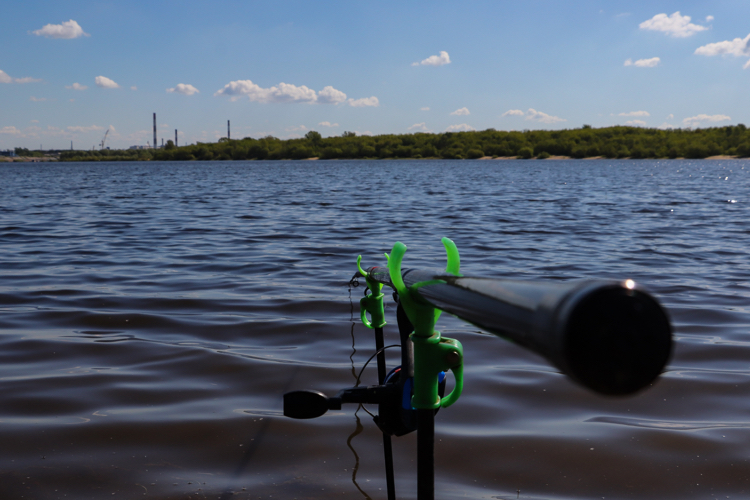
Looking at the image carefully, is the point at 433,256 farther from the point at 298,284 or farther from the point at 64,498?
the point at 64,498

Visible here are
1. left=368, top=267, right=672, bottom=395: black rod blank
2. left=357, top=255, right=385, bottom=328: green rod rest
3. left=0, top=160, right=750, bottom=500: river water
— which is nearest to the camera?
left=368, top=267, right=672, bottom=395: black rod blank

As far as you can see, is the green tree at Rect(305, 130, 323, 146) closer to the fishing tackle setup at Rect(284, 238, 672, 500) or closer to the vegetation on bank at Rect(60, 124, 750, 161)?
the vegetation on bank at Rect(60, 124, 750, 161)

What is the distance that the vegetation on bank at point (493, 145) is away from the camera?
441 ft

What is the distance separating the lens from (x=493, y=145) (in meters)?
147

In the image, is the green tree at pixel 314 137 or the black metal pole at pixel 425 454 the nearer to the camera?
the black metal pole at pixel 425 454

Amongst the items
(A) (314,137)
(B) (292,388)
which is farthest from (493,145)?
(B) (292,388)

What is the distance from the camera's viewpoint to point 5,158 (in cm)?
18950

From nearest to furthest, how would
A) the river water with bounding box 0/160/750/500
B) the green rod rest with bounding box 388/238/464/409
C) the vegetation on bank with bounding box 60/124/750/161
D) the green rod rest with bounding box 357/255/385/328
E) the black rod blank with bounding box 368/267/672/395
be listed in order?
1. the black rod blank with bounding box 368/267/672/395
2. the green rod rest with bounding box 388/238/464/409
3. the green rod rest with bounding box 357/255/385/328
4. the river water with bounding box 0/160/750/500
5. the vegetation on bank with bounding box 60/124/750/161

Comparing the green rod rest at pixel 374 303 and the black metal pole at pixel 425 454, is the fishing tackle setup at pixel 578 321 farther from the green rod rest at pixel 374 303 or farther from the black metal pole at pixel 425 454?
the green rod rest at pixel 374 303

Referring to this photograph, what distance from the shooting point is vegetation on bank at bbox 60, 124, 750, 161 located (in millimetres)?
134375

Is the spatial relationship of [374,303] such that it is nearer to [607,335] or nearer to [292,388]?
[607,335]

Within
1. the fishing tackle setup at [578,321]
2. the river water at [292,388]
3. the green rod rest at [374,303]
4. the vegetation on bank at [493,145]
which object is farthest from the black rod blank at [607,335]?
the vegetation on bank at [493,145]

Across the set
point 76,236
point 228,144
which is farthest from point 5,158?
point 76,236

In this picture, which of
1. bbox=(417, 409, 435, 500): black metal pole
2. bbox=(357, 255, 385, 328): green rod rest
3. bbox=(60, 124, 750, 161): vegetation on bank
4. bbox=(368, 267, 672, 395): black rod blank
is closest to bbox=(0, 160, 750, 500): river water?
bbox=(357, 255, 385, 328): green rod rest
